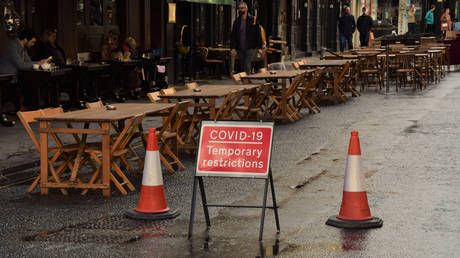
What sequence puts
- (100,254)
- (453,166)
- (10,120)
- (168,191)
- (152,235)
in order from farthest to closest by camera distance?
1. (10,120)
2. (453,166)
3. (168,191)
4. (152,235)
5. (100,254)

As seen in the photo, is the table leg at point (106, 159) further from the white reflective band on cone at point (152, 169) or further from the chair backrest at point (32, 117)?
the white reflective band on cone at point (152, 169)

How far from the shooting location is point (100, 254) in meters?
6.45

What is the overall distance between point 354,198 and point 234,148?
1.15 meters

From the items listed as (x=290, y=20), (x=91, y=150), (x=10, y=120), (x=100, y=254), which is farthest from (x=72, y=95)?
(x=290, y=20)

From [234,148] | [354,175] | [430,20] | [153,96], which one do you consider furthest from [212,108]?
[430,20]

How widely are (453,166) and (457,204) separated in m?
2.32

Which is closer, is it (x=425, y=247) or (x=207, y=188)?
(x=425, y=247)

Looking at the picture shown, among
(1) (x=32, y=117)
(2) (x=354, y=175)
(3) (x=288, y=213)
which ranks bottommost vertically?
(3) (x=288, y=213)

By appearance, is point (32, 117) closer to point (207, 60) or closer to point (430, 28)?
point (207, 60)

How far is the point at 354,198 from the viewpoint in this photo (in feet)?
23.9

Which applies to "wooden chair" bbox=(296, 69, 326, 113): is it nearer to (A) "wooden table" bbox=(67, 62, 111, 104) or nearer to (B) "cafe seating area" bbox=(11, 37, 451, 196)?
(B) "cafe seating area" bbox=(11, 37, 451, 196)

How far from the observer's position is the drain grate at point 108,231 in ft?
22.8

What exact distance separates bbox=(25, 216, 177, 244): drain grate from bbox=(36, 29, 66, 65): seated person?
9.73 m

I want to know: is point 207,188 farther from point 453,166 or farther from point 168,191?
point 453,166
